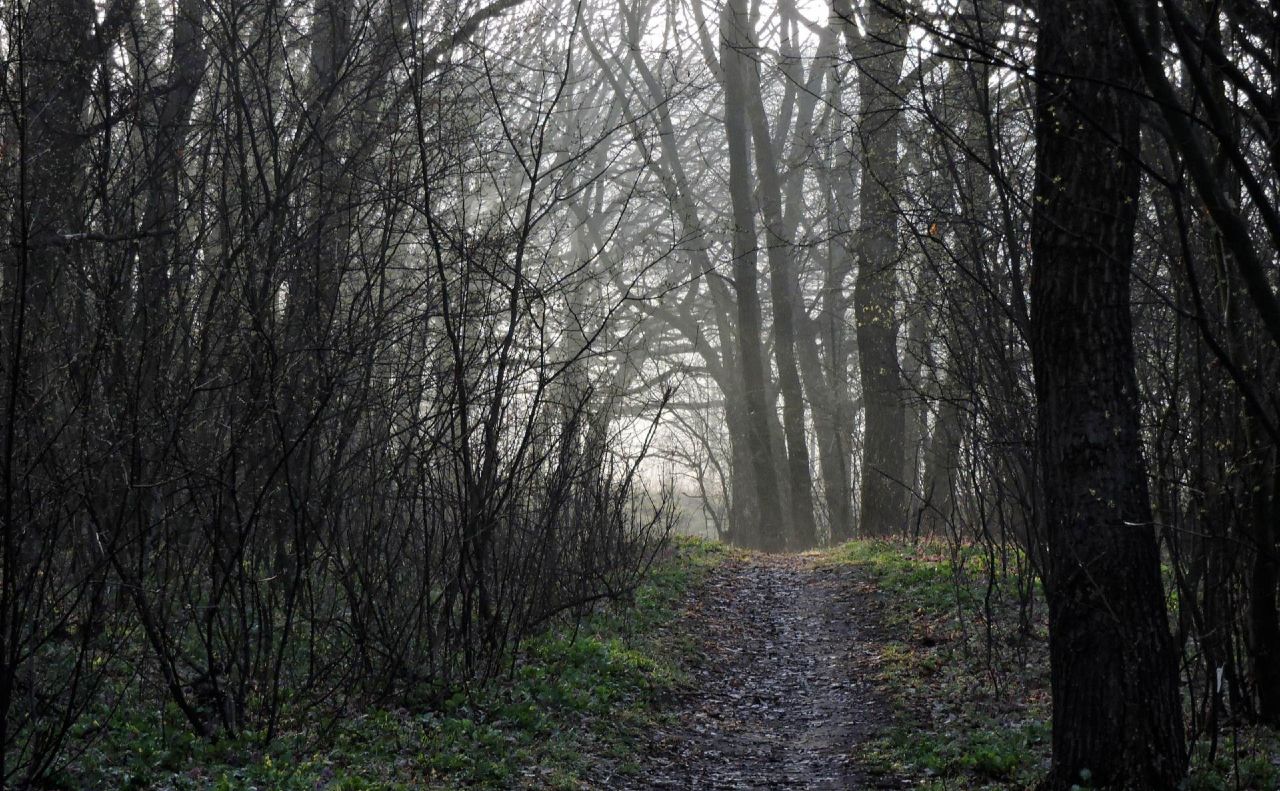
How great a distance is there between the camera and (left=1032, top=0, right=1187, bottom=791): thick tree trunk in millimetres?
5016

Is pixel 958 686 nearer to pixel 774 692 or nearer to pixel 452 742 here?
pixel 774 692

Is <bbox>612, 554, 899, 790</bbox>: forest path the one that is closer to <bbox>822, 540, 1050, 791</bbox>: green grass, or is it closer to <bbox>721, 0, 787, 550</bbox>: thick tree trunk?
<bbox>822, 540, 1050, 791</bbox>: green grass

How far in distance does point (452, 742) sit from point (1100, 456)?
3.79 meters

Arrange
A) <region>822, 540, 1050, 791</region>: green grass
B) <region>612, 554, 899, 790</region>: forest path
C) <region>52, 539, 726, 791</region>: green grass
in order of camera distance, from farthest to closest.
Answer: <region>612, 554, 899, 790</region>: forest path → <region>822, 540, 1050, 791</region>: green grass → <region>52, 539, 726, 791</region>: green grass

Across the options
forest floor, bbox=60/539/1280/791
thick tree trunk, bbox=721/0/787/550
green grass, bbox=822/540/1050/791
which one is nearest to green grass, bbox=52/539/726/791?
forest floor, bbox=60/539/1280/791

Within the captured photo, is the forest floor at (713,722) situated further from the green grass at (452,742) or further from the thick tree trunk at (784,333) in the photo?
the thick tree trunk at (784,333)

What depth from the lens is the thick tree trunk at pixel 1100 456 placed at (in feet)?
16.5

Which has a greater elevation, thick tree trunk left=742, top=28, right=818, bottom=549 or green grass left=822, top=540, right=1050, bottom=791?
thick tree trunk left=742, top=28, right=818, bottom=549

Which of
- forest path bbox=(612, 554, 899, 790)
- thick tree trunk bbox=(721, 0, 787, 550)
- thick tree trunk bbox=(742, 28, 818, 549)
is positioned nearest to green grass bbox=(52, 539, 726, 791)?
forest path bbox=(612, 554, 899, 790)

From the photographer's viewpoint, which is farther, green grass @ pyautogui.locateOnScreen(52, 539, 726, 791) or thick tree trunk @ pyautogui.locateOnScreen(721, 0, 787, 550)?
thick tree trunk @ pyautogui.locateOnScreen(721, 0, 787, 550)

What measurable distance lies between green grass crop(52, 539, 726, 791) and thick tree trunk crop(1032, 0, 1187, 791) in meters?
2.71

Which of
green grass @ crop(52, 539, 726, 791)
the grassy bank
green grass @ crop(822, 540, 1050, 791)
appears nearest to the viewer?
green grass @ crop(52, 539, 726, 791)

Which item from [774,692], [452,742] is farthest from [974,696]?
[452,742]

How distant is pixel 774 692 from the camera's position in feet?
28.6
